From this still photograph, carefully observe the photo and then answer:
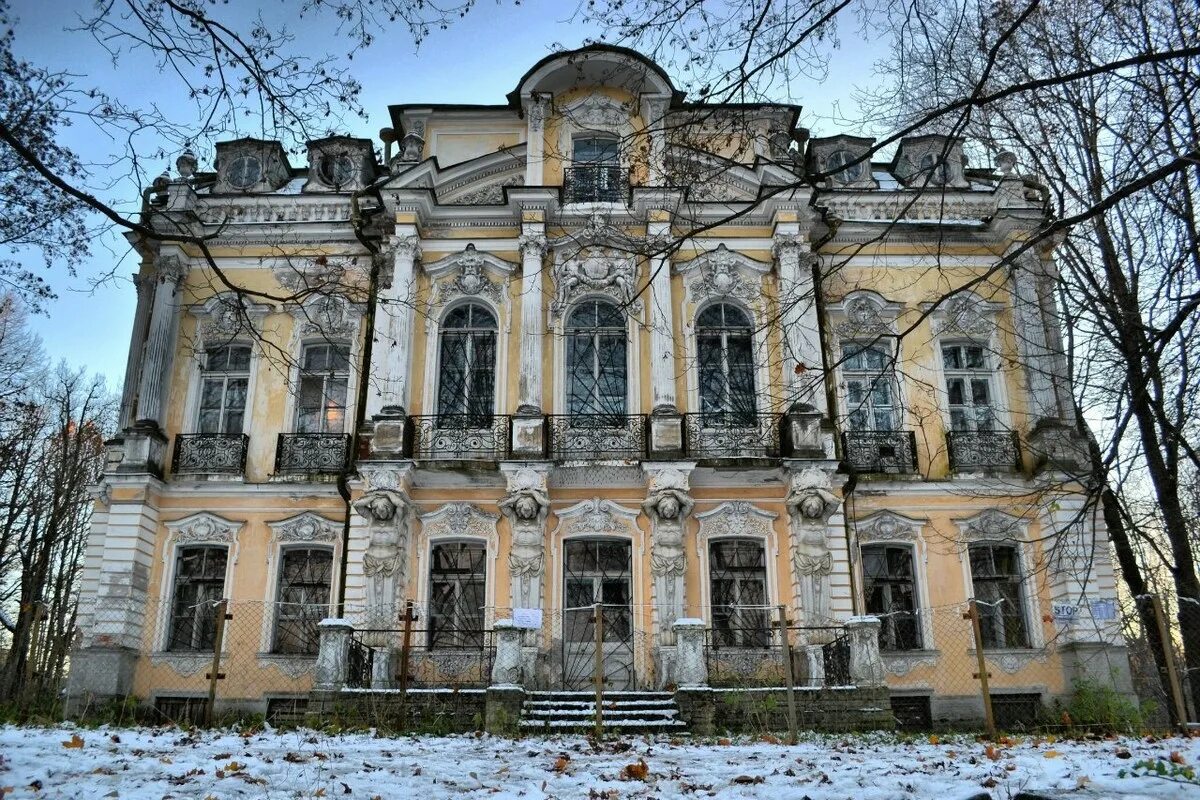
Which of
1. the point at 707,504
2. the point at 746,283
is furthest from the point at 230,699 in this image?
the point at 746,283

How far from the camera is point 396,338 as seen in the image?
54.1 feet

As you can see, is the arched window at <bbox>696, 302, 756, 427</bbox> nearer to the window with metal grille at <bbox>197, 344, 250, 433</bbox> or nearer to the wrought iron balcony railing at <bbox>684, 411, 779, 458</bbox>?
the wrought iron balcony railing at <bbox>684, 411, 779, 458</bbox>

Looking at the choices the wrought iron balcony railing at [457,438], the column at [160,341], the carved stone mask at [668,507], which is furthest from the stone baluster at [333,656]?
the column at [160,341]

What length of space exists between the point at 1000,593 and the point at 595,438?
7.32m

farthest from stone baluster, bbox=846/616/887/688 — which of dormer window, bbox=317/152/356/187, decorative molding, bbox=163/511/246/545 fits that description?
dormer window, bbox=317/152/356/187

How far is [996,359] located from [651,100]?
7814mm

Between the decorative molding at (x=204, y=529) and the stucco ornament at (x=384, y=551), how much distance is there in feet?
8.90

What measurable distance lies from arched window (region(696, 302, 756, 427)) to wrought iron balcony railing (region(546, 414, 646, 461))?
48.1 inches

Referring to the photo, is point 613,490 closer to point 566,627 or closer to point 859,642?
point 566,627

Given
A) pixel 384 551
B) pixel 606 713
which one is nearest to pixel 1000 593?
pixel 606 713

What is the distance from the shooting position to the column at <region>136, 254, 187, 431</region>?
16859 mm

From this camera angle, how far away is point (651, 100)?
1795cm

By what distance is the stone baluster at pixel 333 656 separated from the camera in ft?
40.5

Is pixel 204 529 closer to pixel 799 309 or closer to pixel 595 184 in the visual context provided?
pixel 595 184
